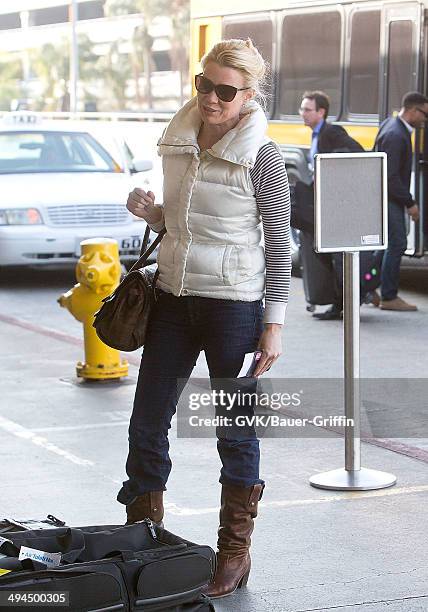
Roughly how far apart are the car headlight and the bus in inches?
84.5

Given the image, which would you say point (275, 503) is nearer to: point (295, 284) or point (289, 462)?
point (289, 462)

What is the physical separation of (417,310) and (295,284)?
2.26m

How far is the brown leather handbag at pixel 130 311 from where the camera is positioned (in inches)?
195

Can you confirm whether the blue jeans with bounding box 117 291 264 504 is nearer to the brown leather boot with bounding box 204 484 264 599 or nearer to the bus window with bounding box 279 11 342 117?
the brown leather boot with bounding box 204 484 264 599

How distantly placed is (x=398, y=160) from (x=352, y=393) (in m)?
5.80

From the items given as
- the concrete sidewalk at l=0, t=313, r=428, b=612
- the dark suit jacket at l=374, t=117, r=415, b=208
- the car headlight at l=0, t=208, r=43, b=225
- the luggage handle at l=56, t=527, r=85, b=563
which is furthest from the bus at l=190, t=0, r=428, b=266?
the luggage handle at l=56, t=527, r=85, b=563

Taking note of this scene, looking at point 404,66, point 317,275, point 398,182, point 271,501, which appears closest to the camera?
point 271,501

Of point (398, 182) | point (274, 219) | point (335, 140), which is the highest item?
point (274, 219)

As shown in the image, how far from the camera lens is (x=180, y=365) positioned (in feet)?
16.2

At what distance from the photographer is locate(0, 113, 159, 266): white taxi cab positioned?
13.5m

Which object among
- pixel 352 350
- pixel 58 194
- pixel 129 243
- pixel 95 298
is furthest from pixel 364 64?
pixel 352 350

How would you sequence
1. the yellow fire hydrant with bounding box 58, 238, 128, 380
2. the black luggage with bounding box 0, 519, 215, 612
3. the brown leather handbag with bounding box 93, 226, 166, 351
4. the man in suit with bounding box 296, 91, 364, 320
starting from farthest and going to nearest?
the man in suit with bounding box 296, 91, 364, 320, the yellow fire hydrant with bounding box 58, 238, 128, 380, the brown leather handbag with bounding box 93, 226, 166, 351, the black luggage with bounding box 0, 519, 215, 612

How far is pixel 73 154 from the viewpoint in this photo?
14891 mm

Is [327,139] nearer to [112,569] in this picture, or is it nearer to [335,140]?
[335,140]
